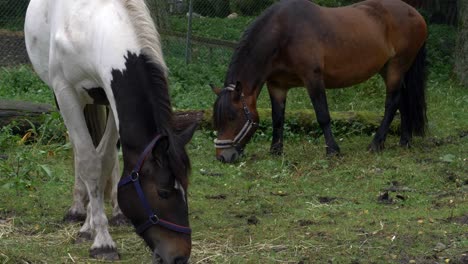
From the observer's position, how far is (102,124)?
6.04m

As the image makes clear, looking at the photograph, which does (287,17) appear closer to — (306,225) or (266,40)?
(266,40)

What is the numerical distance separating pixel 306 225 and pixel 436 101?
22.9 ft

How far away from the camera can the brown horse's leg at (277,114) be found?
9066 mm

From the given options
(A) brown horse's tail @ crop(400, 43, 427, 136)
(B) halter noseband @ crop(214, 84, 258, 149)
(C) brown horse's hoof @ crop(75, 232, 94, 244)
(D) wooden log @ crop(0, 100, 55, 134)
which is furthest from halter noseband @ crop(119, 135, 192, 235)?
(A) brown horse's tail @ crop(400, 43, 427, 136)

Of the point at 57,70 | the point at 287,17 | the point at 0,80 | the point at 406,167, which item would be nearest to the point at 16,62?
the point at 0,80

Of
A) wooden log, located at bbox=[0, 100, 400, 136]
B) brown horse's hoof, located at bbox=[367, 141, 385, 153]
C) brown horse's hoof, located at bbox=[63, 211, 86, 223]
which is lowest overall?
wooden log, located at bbox=[0, 100, 400, 136]

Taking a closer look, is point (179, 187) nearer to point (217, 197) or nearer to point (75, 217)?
point (75, 217)

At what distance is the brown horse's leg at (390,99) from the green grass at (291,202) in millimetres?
195

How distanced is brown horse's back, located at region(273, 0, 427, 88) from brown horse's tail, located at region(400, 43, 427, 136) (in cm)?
18

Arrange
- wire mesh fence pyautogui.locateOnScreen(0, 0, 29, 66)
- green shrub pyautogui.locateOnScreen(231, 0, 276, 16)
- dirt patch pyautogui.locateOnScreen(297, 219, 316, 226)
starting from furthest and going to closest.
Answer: green shrub pyautogui.locateOnScreen(231, 0, 276, 16)
wire mesh fence pyautogui.locateOnScreen(0, 0, 29, 66)
dirt patch pyautogui.locateOnScreen(297, 219, 316, 226)

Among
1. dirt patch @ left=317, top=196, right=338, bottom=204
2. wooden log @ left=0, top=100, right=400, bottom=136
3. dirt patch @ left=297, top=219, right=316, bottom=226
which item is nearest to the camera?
dirt patch @ left=297, top=219, right=316, bottom=226

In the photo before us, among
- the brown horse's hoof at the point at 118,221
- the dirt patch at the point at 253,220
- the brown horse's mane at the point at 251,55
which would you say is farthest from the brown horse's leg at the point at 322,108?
the brown horse's hoof at the point at 118,221

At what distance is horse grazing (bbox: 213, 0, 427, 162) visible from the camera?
8586mm

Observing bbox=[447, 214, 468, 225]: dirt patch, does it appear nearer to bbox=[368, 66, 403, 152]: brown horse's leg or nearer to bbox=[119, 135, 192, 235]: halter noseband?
Result: bbox=[119, 135, 192, 235]: halter noseband
